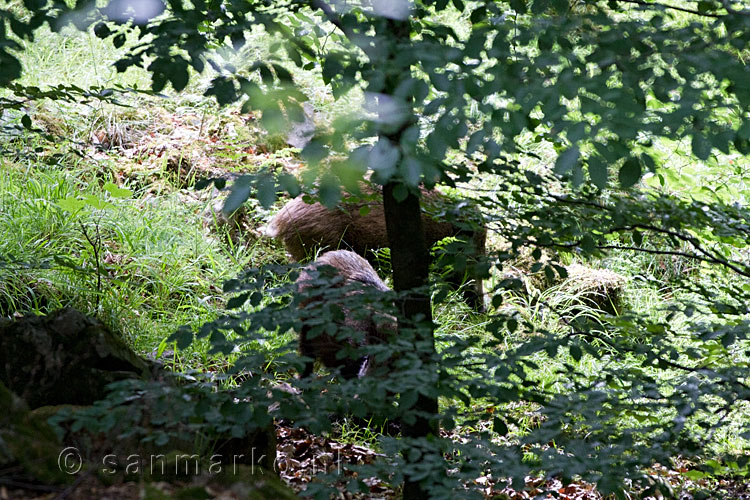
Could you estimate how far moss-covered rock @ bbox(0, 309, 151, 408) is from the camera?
261 cm

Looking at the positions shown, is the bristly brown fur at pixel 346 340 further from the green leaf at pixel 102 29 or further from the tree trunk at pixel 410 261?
Answer: the green leaf at pixel 102 29

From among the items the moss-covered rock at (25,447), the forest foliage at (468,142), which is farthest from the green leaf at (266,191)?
the moss-covered rock at (25,447)

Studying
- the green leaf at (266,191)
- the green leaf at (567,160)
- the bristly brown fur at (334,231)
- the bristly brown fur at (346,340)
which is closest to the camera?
the green leaf at (567,160)

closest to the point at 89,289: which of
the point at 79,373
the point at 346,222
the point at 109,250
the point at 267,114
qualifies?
the point at 109,250

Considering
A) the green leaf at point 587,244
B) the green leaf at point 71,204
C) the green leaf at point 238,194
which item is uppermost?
the green leaf at point 238,194

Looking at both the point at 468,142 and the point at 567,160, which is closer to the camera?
the point at 567,160

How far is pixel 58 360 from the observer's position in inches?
104

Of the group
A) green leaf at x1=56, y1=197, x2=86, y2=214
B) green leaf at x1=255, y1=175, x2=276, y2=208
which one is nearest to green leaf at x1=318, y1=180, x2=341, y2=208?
green leaf at x1=255, y1=175, x2=276, y2=208

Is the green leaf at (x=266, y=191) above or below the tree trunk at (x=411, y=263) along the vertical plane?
above

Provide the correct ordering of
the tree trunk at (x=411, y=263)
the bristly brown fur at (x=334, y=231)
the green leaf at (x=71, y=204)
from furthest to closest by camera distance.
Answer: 1. the bristly brown fur at (x=334, y=231)
2. the green leaf at (x=71, y=204)
3. the tree trunk at (x=411, y=263)

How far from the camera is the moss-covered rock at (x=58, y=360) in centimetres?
261

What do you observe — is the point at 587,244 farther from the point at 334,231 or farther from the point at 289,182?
the point at 334,231

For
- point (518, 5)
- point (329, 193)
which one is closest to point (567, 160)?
point (329, 193)

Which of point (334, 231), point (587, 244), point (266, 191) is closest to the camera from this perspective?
point (266, 191)
